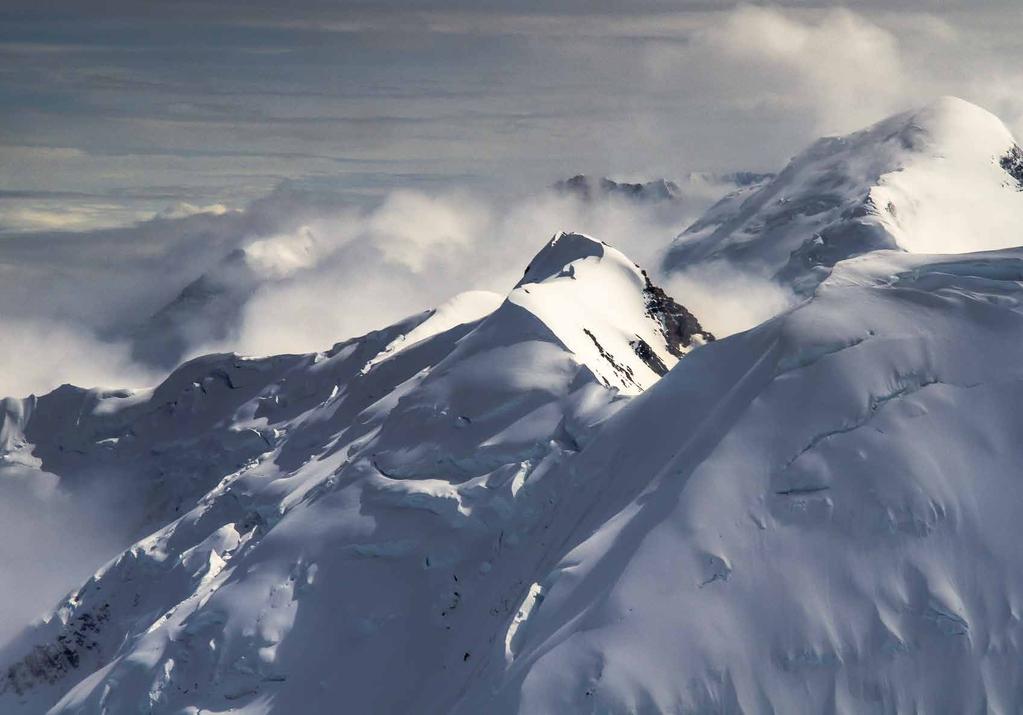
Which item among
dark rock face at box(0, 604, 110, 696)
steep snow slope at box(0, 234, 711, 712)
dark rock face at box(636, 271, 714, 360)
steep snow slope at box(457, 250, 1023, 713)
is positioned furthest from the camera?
dark rock face at box(0, 604, 110, 696)

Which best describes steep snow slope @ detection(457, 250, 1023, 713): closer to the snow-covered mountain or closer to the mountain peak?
the snow-covered mountain

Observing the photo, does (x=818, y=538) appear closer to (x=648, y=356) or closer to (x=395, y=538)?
(x=395, y=538)

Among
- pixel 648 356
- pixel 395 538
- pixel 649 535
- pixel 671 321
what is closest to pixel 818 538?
pixel 649 535

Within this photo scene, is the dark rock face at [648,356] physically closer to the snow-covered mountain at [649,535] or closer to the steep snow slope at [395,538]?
the steep snow slope at [395,538]

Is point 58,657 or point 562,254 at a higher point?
point 562,254

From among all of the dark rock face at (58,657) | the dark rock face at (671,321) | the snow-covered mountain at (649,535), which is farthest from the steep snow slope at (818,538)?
the dark rock face at (58,657)

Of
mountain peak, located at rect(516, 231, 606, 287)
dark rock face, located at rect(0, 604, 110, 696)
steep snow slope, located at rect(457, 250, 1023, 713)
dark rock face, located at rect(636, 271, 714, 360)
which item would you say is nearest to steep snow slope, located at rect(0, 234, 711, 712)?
dark rock face, located at rect(636, 271, 714, 360)
